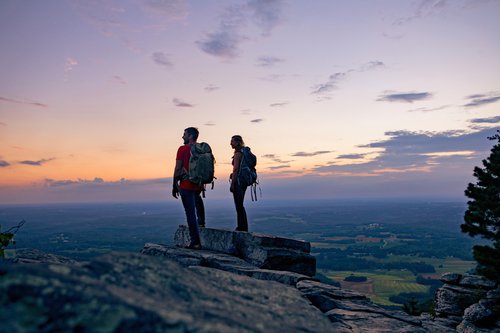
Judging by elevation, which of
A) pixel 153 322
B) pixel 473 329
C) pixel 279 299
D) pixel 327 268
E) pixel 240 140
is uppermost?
pixel 240 140

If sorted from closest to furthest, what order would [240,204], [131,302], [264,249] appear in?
[131,302] → [264,249] → [240,204]

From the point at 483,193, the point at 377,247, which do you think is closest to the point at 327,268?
the point at 377,247

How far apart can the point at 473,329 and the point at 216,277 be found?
25.4m

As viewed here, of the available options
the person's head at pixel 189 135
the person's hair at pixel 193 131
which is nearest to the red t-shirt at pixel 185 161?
the person's head at pixel 189 135

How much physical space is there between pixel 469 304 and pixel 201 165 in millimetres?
26680

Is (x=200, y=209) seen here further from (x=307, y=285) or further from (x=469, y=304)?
(x=469, y=304)

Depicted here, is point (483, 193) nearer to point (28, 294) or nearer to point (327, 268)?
point (28, 294)

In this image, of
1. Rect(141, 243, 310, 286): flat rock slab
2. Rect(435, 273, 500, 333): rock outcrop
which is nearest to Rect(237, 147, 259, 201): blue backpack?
Rect(141, 243, 310, 286): flat rock slab

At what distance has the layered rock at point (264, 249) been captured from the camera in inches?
496

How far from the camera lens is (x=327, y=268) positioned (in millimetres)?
130125

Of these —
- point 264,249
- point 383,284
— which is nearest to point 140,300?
point 264,249

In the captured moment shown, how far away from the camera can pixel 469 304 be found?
90.1 ft

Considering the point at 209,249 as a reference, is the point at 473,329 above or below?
below

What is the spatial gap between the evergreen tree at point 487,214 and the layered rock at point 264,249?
2040cm
